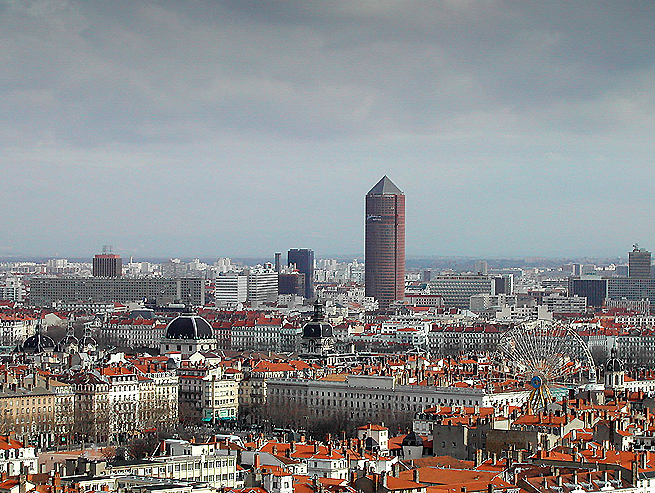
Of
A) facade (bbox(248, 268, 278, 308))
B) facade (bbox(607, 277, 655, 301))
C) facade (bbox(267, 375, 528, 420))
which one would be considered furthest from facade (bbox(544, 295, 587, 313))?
facade (bbox(267, 375, 528, 420))

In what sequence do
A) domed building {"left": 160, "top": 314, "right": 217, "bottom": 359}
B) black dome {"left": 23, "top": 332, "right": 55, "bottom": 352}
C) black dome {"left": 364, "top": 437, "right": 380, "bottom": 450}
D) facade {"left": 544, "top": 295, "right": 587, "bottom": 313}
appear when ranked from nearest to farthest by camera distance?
black dome {"left": 364, "top": 437, "right": 380, "bottom": 450}
domed building {"left": 160, "top": 314, "right": 217, "bottom": 359}
black dome {"left": 23, "top": 332, "right": 55, "bottom": 352}
facade {"left": 544, "top": 295, "right": 587, "bottom": 313}

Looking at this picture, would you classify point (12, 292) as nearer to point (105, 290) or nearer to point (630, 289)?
point (105, 290)

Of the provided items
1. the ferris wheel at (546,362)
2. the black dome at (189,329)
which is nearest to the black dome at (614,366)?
the ferris wheel at (546,362)

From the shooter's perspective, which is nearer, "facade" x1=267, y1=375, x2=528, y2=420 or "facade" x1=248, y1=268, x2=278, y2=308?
"facade" x1=267, y1=375, x2=528, y2=420

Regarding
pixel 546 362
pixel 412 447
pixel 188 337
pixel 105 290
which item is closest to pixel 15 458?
pixel 412 447

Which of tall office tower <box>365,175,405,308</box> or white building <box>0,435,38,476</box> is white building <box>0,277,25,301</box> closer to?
tall office tower <box>365,175,405,308</box>

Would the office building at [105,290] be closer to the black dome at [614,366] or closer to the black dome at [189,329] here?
the black dome at [189,329]
